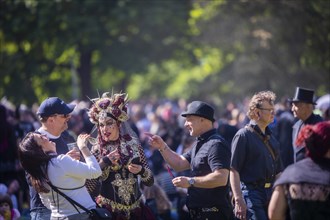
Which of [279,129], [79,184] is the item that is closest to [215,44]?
[279,129]

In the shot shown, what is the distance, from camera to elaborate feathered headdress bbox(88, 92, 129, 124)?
318 inches

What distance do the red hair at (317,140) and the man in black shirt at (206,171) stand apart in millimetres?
1913

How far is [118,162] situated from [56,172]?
1.06 metres

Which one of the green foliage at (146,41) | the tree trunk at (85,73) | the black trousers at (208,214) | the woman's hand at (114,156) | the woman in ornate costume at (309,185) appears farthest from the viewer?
the tree trunk at (85,73)

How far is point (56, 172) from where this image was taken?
276 inches

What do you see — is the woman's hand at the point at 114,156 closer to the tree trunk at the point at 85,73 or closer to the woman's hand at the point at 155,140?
the woman's hand at the point at 155,140

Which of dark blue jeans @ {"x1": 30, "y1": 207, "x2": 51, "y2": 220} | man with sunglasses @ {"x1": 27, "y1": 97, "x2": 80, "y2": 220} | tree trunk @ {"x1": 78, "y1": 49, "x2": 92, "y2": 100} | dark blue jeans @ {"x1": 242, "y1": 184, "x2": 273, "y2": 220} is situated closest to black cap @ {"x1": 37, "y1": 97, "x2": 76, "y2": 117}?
man with sunglasses @ {"x1": 27, "y1": 97, "x2": 80, "y2": 220}

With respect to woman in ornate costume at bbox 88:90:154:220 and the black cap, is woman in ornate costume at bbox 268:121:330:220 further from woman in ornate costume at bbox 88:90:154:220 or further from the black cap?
the black cap

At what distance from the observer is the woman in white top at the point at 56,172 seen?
6.98 meters

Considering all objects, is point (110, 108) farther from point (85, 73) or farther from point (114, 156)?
point (85, 73)

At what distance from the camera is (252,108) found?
352 inches

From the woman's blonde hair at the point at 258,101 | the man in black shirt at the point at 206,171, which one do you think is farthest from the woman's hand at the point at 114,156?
the woman's blonde hair at the point at 258,101

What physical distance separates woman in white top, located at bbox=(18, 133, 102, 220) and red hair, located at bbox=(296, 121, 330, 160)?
6.89 ft

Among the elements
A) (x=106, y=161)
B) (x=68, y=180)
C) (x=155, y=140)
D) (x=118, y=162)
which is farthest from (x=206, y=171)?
(x=68, y=180)
